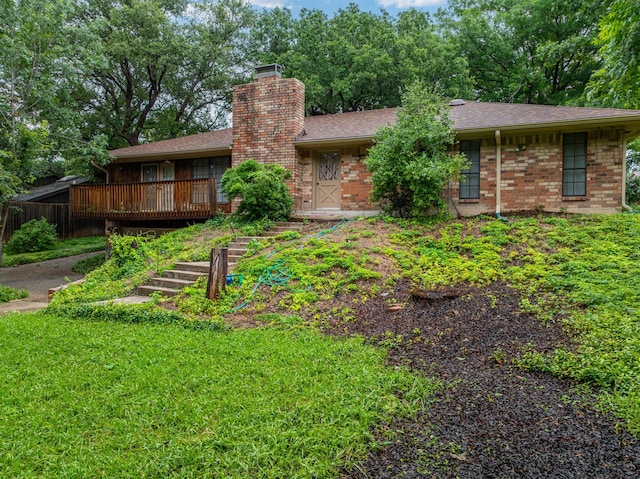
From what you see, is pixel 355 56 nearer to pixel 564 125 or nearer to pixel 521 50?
pixel 521 50

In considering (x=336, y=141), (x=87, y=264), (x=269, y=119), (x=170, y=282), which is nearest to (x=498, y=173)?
(x=336, y=141)

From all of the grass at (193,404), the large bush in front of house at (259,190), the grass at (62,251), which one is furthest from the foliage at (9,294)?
the grass at (62,251)

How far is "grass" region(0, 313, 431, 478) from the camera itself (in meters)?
2.53

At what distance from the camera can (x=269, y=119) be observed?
12.3 metres

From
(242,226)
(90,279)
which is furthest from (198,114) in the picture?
(90,279)

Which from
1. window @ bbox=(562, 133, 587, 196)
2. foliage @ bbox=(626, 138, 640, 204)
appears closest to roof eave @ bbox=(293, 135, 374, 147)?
window @ bbox=(562, 133, 587, 196)

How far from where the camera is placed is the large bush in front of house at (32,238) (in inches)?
616

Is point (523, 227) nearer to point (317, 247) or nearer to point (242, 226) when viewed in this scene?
point (317, 247)

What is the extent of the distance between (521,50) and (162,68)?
18136 mm

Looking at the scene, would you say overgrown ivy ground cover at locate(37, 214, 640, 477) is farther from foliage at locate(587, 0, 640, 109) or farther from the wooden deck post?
foliage at locate(587, 0, 640, 109)

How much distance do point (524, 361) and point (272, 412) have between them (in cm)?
242

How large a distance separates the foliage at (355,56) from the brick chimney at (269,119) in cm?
638

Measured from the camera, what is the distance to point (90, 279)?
8508 millimetres

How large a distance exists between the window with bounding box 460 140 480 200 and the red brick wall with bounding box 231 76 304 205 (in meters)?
4.72
